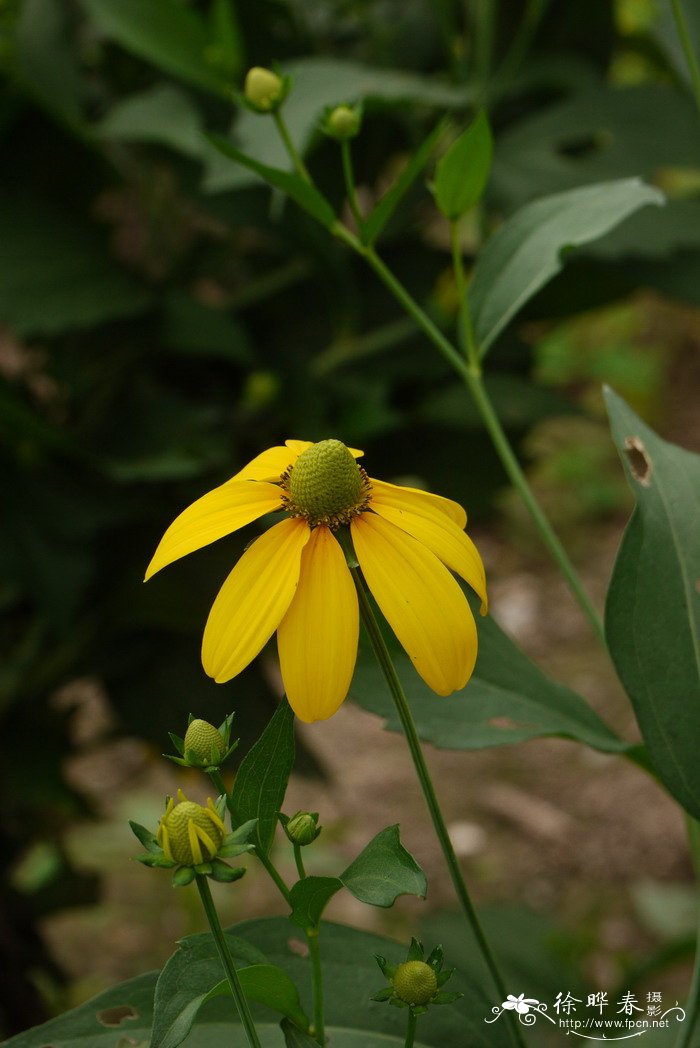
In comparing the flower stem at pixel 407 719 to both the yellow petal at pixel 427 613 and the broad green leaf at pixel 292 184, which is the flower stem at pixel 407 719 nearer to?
the yellow petal at pixel 427 613

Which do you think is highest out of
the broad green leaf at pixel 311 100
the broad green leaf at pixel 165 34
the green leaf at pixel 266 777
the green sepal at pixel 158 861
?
the broad green leaf at pixel 165 34

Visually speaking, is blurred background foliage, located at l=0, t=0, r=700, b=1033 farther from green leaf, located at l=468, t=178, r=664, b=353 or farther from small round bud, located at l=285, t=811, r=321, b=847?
small round bud, located at l=285, t=811, r=321, b=847

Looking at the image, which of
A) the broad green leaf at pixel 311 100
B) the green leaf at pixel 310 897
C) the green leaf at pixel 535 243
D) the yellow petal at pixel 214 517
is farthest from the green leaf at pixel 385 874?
the broad green leaf at pixel 311 100

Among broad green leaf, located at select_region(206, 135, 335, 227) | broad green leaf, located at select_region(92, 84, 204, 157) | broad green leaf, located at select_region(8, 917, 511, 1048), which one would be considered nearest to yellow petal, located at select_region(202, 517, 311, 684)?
broad green leaf, located at select_region(8, 917, 511, 1048)

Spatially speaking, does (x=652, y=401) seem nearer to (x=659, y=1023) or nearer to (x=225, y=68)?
(x=225, y=68)

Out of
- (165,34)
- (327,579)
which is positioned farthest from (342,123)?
(165,34)

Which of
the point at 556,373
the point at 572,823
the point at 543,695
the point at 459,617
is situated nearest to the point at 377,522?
the point at 459,617
